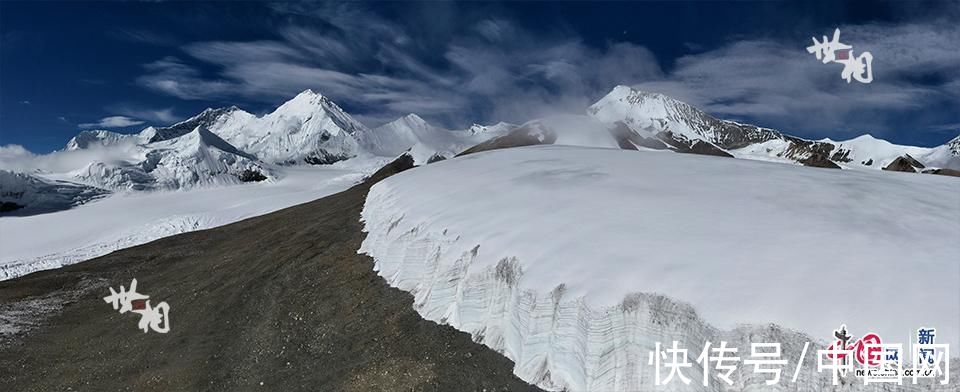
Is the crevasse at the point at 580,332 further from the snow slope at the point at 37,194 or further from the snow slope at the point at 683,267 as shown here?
the snow slope at the point at 37,194

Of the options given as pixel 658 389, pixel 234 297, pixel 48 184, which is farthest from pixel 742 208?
pixel 48 184

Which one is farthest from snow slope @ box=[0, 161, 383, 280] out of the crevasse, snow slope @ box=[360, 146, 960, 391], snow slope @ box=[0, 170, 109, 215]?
snow slope @ box=[360, 146, 960, 391]

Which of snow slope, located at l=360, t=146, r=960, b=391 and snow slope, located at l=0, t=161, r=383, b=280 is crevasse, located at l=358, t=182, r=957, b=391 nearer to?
snow slope, located at l=360, t=146, r=960, b=391

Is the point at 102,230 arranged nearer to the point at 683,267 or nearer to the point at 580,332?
the point at 580,332

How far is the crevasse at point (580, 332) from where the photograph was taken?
8.89 meters

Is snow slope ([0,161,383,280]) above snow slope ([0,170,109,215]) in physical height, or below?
below

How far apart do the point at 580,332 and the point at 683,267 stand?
→ 284 cm

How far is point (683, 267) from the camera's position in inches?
431

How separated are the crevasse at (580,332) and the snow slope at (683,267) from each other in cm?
4

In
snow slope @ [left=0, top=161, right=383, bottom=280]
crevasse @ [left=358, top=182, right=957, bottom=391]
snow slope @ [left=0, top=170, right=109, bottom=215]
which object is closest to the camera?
crevasse @ [left=358, top=182, right=957, bottom=391]

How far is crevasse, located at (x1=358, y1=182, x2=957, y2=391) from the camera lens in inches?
350

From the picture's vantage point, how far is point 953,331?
7.90 metres

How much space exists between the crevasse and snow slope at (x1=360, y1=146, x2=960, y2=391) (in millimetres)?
37

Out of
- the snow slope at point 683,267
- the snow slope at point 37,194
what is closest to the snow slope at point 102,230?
the snow slope at point 37,194
